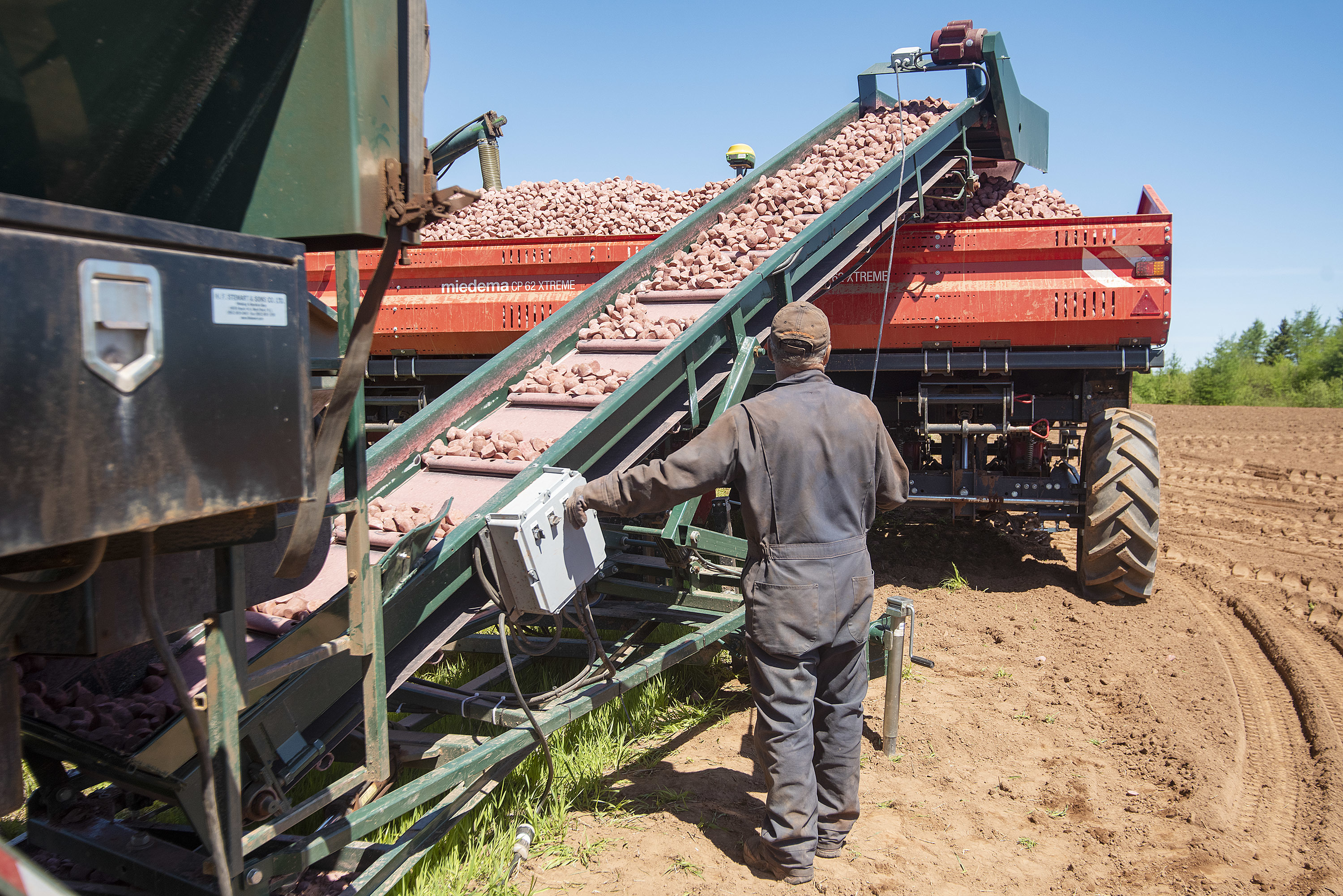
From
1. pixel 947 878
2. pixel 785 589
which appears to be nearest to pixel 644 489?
pixel 785 589

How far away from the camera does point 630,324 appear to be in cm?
428

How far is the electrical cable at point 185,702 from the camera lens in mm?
1598

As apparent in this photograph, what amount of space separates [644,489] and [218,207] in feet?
4.95

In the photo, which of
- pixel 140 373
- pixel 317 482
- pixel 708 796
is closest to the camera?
pixel 140 373

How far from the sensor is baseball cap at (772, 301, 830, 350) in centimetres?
317

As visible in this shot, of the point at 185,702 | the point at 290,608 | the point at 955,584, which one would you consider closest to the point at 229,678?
the point at 185,702

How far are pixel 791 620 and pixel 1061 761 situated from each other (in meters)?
1.79

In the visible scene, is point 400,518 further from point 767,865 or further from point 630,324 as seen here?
point 767,865

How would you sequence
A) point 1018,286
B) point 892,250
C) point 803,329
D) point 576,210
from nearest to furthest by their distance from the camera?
point 803,329 → point 892,250 → point 1018,286 → point 576,210

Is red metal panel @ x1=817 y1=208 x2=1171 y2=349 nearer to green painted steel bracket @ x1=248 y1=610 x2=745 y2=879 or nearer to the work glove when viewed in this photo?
green painted steel bracket @ x1=248 y1=610 x2=745 y2=879

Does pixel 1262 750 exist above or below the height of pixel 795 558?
below

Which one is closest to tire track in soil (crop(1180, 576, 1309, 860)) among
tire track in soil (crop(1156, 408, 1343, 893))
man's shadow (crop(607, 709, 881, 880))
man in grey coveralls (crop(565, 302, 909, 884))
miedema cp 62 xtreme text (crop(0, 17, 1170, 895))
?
tire track in soil (crop(1156, 408, 1343, 893))

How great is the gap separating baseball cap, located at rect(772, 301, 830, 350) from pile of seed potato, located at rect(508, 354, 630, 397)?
32.7 inches

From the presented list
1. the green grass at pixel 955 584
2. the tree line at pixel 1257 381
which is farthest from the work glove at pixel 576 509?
the tree line at pixel 1257 381
